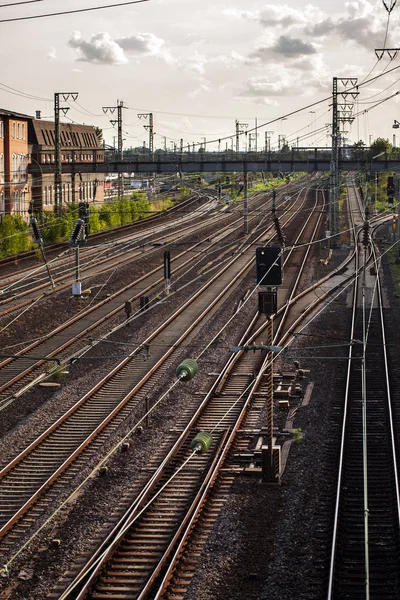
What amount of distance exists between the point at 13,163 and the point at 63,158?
61.6ft

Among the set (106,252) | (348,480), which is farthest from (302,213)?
(348,480)

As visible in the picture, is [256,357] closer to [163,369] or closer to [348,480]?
[163,369]

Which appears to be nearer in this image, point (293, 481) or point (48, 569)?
point (48, 569)

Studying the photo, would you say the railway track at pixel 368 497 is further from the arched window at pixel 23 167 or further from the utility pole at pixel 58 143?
the arched window at pixel 23 167

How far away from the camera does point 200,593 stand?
1125 centimetres

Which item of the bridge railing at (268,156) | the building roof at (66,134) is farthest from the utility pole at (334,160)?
the building roof at (66,134)

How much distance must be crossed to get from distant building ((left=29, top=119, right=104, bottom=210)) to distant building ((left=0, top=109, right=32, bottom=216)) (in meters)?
1.41

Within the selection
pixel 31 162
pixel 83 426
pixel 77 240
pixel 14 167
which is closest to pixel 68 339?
pixel 77 240

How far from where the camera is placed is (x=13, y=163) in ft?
209

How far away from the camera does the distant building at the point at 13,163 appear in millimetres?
61306

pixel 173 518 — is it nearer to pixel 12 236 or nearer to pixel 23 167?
pixel 12 236

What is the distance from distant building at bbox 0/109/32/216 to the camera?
61306 millimetres

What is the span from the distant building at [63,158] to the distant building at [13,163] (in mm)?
1409

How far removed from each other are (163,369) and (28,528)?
31.9 feet
